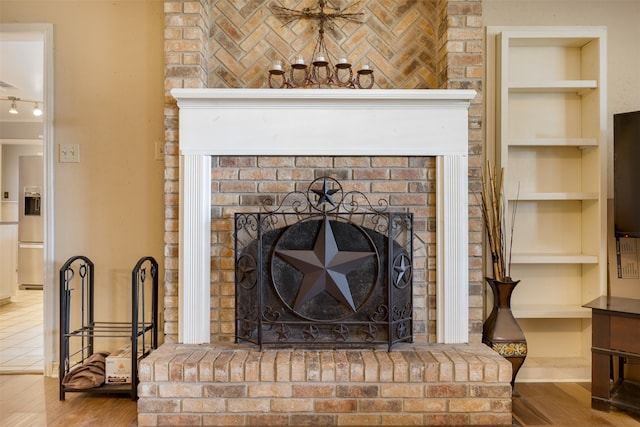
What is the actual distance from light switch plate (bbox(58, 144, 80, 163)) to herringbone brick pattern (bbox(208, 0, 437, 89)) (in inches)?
35.8

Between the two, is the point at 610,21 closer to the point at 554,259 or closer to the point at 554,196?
the point at 554,196

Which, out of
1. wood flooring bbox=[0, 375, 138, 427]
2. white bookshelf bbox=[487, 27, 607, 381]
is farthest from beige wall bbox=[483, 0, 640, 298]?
wood flooring bbox=[0, 375, 138, 427]

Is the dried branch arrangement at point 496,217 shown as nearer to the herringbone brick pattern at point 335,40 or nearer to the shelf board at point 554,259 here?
the shelf board at point 554,259

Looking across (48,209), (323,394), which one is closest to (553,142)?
(323,394)

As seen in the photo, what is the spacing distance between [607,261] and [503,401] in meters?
1.18

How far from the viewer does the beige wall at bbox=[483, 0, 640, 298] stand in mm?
2523

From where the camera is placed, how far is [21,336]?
338cm

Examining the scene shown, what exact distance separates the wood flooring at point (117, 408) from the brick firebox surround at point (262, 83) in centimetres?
26

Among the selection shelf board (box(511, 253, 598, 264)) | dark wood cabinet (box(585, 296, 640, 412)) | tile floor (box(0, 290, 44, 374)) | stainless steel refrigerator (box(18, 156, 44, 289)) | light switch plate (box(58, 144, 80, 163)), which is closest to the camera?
A: dark wood cabinet (box(585, 296, 640, 412))

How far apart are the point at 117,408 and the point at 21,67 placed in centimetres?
320

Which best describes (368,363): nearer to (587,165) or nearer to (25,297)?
(587,165)

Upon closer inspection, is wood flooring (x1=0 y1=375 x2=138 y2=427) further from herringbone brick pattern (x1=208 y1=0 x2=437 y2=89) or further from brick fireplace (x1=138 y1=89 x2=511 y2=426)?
herringbone brick pattern (x1=208 y1=0 x2=437 y2=89)

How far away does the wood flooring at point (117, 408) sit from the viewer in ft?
6.47

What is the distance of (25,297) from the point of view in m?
5.23
